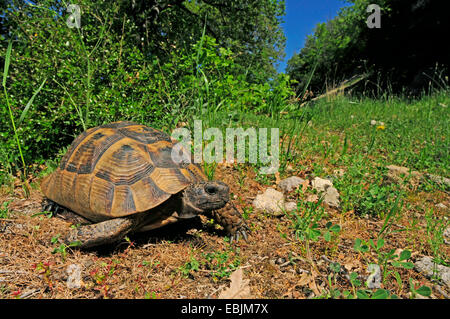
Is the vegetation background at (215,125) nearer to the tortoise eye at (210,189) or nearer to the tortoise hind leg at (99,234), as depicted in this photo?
the tortoise hind leg at (99,234)

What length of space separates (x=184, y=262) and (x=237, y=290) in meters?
0.50

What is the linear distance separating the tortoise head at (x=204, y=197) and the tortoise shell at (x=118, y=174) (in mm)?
105

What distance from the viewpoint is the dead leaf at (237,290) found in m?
1.64

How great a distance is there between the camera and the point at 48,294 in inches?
63.9

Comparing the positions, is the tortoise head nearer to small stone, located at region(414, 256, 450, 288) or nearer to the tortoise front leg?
the tortoise front leg

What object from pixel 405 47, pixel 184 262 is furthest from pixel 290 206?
pixel 405 47

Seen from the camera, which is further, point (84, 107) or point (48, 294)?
point (84, 107)

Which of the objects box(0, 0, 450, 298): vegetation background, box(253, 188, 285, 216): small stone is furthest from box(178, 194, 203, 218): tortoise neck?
box(253, 188, 285, 216): small stone

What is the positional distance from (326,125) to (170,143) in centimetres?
426

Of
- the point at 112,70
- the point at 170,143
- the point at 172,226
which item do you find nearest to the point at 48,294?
the point at 172,226

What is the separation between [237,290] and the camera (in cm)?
167

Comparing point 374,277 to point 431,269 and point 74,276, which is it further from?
point 74,276

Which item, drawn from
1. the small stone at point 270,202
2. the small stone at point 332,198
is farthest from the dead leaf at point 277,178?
the small stone at point 332,198
